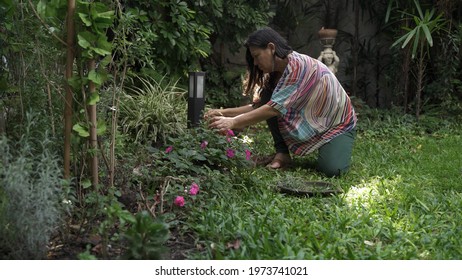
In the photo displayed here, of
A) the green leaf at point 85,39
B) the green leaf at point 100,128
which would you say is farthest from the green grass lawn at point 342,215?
the green leaf at point 85,39

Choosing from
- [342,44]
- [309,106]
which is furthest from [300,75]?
[342,44]

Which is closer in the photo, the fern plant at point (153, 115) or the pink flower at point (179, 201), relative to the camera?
the pink flower at point (179, 201)

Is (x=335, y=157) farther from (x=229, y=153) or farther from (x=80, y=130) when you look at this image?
(x=80, y=130)

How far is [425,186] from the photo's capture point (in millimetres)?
3508

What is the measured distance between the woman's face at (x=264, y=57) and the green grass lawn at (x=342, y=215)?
707 mm

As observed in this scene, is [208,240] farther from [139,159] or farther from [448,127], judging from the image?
[448,127]

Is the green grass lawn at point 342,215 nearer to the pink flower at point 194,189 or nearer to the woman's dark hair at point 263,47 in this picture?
the pink flower at point 194,189

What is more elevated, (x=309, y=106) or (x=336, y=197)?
(x=309, y=106)

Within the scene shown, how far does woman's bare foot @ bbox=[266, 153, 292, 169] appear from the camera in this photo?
4046 millimetres

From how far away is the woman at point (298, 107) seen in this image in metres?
3.72

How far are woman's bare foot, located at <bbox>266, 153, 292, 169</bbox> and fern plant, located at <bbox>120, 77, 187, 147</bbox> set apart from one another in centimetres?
73

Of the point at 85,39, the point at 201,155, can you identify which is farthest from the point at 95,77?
the point at 201,155

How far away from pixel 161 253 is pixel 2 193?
2.05 ft
